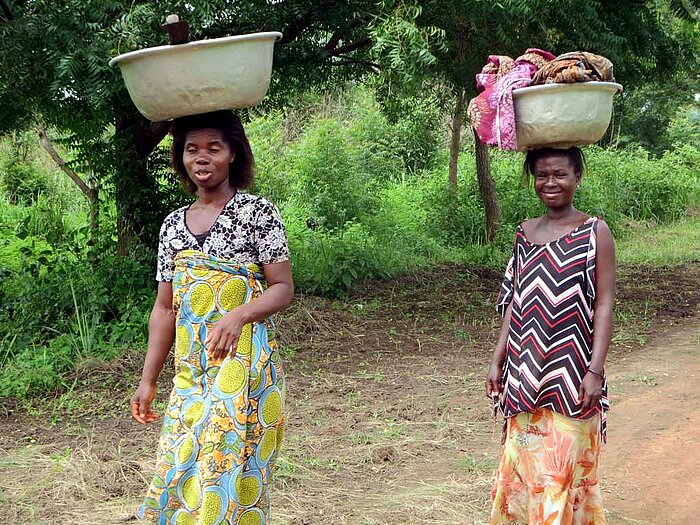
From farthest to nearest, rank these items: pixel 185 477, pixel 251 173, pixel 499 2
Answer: pixel 499 2 < pixel 251 173 < pixel 185 477

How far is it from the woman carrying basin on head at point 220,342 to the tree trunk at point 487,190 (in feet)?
25.4

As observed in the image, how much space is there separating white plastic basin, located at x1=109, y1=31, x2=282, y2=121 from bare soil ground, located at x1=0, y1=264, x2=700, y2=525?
75.5 inches

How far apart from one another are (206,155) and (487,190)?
8.42m

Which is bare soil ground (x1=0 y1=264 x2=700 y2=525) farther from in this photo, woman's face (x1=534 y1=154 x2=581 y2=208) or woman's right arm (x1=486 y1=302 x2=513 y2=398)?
woman's face (x1=534 y1=154 x2=581 y2=208)

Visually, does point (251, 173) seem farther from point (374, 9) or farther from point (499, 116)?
point (374, 9)

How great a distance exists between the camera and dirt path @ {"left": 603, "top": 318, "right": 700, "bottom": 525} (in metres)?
3.65

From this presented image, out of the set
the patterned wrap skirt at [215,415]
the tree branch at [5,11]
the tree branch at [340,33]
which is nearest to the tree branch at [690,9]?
the tree branch at [340,33]

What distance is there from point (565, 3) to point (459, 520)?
11.4ft

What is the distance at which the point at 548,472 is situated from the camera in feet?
9.14

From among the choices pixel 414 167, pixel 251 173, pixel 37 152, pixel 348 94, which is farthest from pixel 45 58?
pixel 348 94

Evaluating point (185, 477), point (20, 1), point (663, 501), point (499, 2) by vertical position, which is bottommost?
point (663, 501)

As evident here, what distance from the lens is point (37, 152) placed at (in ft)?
43.4

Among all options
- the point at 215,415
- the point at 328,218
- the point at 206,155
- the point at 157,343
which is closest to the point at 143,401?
the point at 157,343

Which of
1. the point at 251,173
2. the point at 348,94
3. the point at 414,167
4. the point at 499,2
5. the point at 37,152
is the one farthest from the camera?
the point at 348,94
